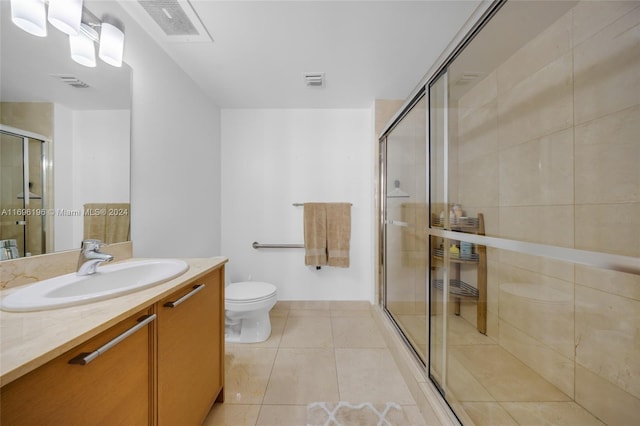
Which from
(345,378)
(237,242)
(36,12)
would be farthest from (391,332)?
(36,12)

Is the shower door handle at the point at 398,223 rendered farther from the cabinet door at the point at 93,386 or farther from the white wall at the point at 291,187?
the cabinet door at the point at 93,386

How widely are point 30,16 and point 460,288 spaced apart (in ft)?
7.35

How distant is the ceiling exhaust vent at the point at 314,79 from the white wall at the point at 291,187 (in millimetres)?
451

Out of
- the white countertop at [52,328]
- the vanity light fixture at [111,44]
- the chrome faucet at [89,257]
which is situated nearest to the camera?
the white countertop at [52,328]

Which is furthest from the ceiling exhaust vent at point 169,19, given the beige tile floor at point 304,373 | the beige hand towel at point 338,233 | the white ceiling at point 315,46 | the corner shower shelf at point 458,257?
the beige tile floor at point 304,373

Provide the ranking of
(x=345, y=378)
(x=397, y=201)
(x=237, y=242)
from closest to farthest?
(x=345, y=378) → (x=397, y=201) → (x=237, y=242)

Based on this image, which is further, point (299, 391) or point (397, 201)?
point (397, 201)

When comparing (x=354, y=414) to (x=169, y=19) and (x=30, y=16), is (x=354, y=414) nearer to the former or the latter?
(x=30, y=16)

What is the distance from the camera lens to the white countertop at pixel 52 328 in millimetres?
413

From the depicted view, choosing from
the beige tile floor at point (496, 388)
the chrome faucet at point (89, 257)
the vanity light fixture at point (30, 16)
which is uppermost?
the vanity light fixture at point (30, 16)

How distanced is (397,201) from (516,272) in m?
0.92

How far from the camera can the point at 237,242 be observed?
7.98ft

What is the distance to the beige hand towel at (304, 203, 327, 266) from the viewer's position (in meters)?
2.31

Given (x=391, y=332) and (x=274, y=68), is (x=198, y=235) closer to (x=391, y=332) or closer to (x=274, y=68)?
(x=274, y=68)
